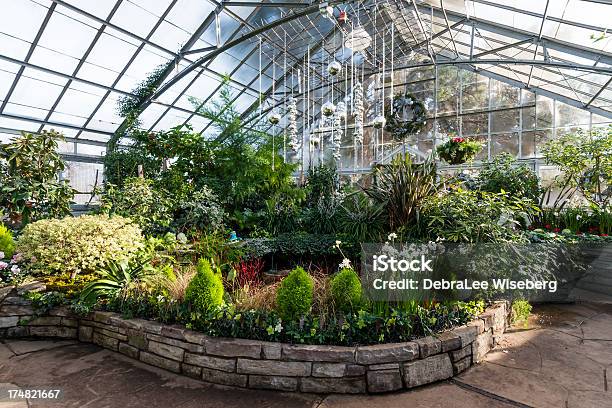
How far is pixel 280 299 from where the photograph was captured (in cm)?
256

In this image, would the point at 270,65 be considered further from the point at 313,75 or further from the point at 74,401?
the point at 74,401

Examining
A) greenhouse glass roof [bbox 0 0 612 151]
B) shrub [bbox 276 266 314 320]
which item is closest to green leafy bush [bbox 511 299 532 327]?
shrub [bbox 276 266 314 320]

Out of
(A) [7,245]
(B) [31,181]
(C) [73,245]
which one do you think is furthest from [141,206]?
(C) [73,245]

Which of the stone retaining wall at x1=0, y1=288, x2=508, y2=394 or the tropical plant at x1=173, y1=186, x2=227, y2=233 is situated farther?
the tropical plant at x1=173, y1=186, x2=227, y2=233

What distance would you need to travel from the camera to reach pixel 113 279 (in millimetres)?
3250

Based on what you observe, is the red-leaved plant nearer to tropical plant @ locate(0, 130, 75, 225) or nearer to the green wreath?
tropical plant @ locate(0, 130, 75, 225)

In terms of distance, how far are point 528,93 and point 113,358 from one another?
39.1ft

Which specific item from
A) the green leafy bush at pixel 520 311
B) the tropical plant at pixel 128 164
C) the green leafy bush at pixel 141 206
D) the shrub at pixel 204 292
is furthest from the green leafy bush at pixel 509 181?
the tropical plant at pixel 128 164

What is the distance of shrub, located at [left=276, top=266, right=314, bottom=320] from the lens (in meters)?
2.52

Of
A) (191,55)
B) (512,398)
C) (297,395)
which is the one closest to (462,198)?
(512,398)

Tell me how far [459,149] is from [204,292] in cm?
436

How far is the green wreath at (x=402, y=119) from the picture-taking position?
5.87m

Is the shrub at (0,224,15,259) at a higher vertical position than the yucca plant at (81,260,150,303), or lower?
higher

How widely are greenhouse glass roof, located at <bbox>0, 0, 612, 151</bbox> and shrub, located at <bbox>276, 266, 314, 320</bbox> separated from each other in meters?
4.20
